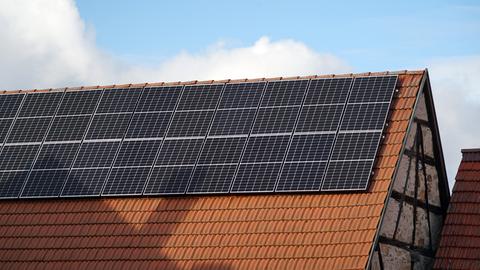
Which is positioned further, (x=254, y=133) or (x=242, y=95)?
(x=242, y=95)

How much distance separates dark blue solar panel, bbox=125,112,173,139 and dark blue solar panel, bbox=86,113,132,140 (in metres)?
0.27

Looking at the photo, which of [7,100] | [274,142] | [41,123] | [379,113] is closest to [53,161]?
[41,123]

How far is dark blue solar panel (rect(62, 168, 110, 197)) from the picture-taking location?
117ft

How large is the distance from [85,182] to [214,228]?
4.82 m

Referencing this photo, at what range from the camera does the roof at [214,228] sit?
31.5 m

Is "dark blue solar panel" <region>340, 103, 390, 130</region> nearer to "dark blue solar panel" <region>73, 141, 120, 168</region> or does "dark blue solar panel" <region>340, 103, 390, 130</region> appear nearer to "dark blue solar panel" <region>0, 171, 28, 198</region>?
"dark blue solar panel" <region>73, 141, 120, 168</region>

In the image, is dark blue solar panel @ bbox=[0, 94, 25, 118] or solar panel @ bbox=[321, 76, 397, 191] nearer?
solar panel @ bbox=[321, 76, 397, 191]

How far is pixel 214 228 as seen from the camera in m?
33.2

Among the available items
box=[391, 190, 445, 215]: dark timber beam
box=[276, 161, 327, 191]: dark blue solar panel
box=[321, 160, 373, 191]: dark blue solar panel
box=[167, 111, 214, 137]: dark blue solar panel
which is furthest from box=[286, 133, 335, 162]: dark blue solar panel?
box=[167, 111, 214, 137]: dark blue solar panel

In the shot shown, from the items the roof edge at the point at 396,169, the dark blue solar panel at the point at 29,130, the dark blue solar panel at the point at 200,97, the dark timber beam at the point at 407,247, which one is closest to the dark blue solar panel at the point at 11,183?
the dark blue solar panel at the point at 29,130

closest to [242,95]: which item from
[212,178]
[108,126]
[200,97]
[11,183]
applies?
[200,97]

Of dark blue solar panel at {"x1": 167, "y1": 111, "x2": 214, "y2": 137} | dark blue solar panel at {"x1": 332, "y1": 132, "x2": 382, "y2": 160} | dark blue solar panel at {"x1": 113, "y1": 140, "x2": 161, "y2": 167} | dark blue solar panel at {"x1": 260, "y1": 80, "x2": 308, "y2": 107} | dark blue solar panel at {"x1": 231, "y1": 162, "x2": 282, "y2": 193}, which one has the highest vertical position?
dark blue solar panel at {"x1": 260, "y1": 80, "x2": 308, "y2": 107}

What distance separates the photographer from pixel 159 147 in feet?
118

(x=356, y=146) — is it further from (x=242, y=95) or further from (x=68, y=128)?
(x=68, y=128)
